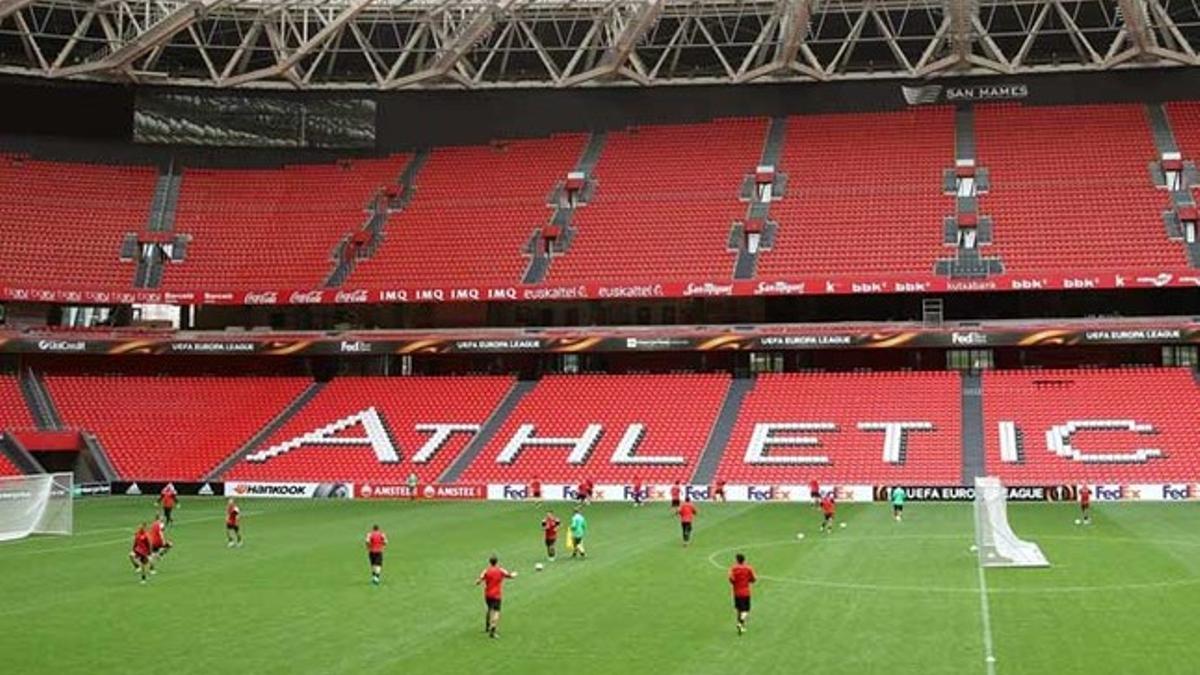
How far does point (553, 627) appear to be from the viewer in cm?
2306

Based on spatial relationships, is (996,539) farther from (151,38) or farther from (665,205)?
(151,38)

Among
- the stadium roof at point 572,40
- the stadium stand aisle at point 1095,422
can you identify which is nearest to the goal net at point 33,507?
the stadium roof at point 572,40

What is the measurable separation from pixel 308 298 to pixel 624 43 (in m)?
19.8

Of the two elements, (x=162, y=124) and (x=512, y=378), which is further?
(x=162, y=124)

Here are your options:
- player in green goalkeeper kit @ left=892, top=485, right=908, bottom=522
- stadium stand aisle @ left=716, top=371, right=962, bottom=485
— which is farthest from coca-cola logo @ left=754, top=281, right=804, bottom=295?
player in green goalkeeper kit @ left=892, top=485, right=908, bottom=522

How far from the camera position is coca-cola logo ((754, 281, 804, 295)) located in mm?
58844

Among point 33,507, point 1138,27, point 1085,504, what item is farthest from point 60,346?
point 1138,27

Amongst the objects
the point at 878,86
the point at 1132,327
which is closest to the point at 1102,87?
the point at 878,86

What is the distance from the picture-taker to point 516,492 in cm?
5253

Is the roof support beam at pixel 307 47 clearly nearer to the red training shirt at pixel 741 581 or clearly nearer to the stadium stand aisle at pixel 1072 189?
the stadium stand aisle at pixel 1072 189

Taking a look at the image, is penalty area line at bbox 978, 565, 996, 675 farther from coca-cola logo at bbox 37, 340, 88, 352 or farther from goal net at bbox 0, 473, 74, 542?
coca-cola logo at bbox 37, 340, 88, 352

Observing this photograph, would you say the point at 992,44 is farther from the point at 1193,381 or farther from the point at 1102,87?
the point at 1193,381

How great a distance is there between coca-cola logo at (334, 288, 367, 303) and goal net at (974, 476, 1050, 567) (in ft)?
129

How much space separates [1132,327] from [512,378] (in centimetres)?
2795
